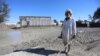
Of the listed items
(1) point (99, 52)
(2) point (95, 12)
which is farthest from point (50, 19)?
(1) point (99, 52)

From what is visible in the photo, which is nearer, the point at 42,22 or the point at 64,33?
the point at 64,33

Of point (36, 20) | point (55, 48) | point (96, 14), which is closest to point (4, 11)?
point (36, 20)

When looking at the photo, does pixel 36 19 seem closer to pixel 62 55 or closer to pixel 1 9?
pixel 1 9

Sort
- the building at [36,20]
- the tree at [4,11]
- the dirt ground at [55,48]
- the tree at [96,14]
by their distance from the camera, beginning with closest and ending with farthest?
the dirt ground at [55,48], the tree at [4,11], the tree at [96,14], the building at [36,20]

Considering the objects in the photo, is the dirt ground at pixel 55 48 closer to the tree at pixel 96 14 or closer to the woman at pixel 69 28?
the woman at pixel 69 28

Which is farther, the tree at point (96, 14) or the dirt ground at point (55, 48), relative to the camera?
the tree at point (96, 14)

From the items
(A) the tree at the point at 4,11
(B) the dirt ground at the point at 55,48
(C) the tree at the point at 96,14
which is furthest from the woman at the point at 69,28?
(C) the tree at the point at 96,14

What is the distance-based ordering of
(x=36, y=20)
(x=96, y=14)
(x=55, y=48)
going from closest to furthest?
(x=55, y=48) → (x=96, y=14) → (x=36, y=20)

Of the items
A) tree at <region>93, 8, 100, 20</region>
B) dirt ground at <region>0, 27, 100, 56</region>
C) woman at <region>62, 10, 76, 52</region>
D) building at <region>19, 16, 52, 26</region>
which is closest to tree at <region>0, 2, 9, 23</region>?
building at <region>19, 16, 52, 26</region>

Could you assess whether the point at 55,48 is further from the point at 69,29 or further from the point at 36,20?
the point at 36,20

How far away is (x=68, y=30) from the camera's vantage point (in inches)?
373

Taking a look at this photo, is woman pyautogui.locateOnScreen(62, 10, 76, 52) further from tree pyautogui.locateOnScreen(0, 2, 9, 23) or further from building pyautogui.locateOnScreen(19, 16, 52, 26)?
building pyautogui.locateOnScreen(19, 16, 52, 26)

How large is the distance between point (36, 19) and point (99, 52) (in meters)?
79.8

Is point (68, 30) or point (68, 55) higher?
point (68, 30)
